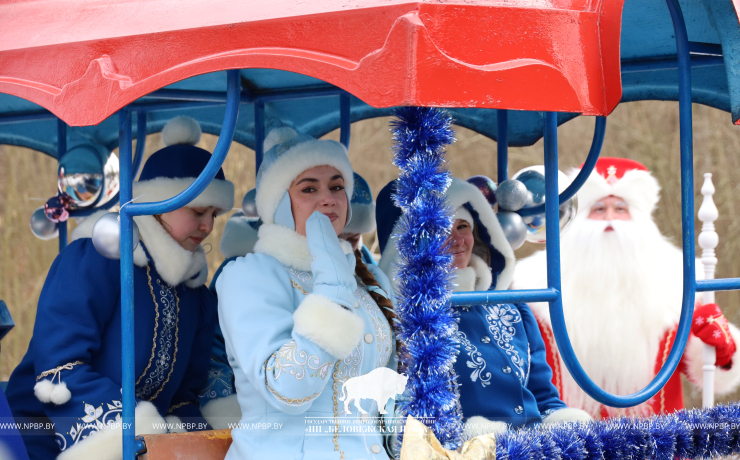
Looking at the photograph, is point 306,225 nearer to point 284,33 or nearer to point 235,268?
point 235,268

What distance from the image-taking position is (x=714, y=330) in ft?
12.7

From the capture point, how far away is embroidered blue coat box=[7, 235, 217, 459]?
7.89ft

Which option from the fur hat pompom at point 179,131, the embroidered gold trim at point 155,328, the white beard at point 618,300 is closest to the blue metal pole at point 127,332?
the embroidered gold trim at point 155,328

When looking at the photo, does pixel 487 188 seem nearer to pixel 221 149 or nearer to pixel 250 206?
pixel 250 206

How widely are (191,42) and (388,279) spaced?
1113 millimetres

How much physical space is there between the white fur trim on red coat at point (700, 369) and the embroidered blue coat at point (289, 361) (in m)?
2.42

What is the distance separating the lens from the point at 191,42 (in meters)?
1.89

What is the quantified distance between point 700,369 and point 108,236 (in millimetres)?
3225

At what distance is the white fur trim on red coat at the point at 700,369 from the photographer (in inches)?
160

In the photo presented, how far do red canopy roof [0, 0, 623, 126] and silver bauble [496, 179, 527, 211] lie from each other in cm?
135

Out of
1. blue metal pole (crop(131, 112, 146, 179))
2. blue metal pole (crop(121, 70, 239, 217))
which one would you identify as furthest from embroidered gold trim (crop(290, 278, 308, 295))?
blue metal pole (crop(131, 112, 146, 179))

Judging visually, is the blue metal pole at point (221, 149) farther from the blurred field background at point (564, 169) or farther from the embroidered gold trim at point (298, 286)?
the blurred field background at point (564, 169)

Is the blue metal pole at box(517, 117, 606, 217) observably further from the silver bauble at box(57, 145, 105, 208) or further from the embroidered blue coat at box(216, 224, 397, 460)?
the silver bauble at box(57, 145, 105, 208)

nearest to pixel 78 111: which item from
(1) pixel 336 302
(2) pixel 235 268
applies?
(2) pixel 235 268
